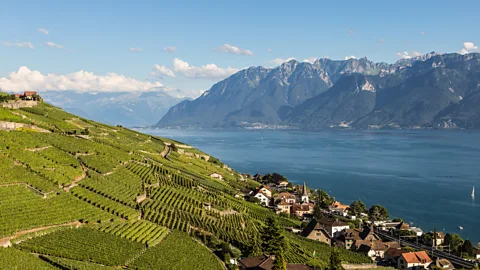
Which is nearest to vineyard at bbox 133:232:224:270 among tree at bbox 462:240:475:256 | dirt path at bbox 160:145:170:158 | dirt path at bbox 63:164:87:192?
dirt path at bbox 63:164:87:192

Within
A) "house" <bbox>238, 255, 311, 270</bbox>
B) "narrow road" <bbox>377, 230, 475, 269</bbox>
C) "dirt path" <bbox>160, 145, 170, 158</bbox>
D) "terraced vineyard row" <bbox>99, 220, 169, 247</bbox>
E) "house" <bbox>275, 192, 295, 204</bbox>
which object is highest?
"dirt path" <bbox>160, 145, 170, 158</bbox>

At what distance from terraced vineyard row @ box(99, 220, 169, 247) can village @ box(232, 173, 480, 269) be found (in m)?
8.85

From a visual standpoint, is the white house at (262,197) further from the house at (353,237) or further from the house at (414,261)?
the house at (414,261)

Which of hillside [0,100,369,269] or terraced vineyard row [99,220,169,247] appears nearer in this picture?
hillside [0,100,369,269]

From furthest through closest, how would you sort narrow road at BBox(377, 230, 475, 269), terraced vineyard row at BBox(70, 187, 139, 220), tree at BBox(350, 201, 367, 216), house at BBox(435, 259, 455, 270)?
tree at BBox(350, 201, 367, 216), narrow road at BBox(377, 230, 475, 269), house at BBox(435, 259, 455, 270), terraced vineyard row at BBox(70, 187, 139, 220)

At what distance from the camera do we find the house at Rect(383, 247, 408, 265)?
65.9 metres

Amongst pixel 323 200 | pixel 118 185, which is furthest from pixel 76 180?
pixel 323 200

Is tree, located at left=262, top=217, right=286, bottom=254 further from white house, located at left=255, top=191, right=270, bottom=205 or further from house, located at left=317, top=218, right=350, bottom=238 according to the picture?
white house, located at left=255, top=191, right=270, bottom=205

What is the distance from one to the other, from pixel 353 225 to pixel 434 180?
75618 mm

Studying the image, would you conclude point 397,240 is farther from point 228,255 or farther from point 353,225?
point 228,255

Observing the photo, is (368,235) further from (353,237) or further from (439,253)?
(439,253)

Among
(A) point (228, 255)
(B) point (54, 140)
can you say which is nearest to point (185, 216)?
(A) point (228, 255)

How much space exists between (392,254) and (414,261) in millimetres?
3890

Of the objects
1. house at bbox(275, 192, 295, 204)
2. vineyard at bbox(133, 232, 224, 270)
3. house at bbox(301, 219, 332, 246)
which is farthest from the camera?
house at bbox(275, 192, 295, 204)
